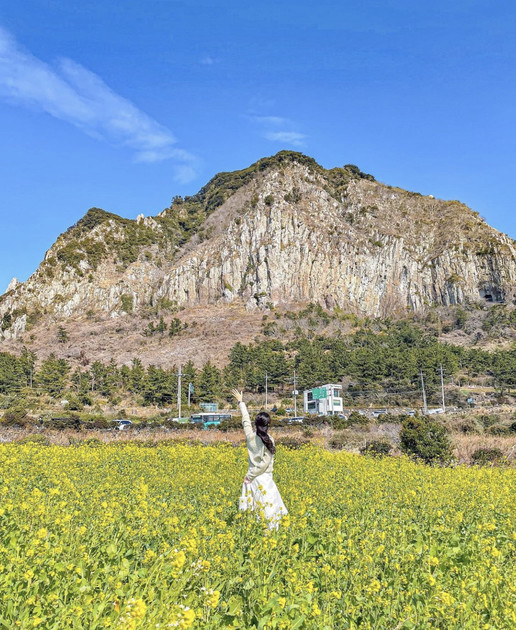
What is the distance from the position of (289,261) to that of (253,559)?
376 feet

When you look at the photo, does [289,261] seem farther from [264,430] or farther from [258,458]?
[258,458]

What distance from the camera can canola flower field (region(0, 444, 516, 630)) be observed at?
338 centimetres

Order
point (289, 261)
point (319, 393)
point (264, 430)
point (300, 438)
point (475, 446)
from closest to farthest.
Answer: point (264, 430) → point (475, 446) → point (300, 438) → point (319, 393) → point (289, 261)

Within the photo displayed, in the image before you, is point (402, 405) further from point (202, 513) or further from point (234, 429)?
point (202, 513)

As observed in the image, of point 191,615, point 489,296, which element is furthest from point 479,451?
point 489,296

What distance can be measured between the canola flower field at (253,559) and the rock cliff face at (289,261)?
102 metres

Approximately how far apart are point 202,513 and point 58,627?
11.5 ft

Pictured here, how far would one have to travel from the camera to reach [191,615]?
8.57 ft

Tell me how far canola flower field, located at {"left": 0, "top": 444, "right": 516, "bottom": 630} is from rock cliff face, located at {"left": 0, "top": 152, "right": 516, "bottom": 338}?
336 ft

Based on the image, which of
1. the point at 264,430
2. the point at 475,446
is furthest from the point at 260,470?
the point at 475,446

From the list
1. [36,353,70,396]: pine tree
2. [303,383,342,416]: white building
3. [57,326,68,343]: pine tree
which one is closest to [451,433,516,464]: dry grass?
[303,383,342,416]: white building

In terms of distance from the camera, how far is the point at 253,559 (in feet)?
15.0

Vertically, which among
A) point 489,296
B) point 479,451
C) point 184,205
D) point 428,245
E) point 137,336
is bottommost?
point 479,451

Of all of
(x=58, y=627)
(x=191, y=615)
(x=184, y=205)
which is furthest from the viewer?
(x=184, y=205)
